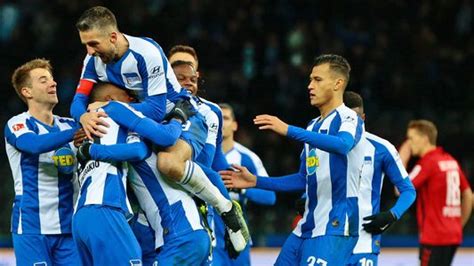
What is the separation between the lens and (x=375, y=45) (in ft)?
52.9

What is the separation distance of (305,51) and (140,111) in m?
9.39

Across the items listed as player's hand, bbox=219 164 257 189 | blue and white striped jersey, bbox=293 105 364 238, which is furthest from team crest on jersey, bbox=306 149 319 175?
player's hand, bbox=219 164 257 189

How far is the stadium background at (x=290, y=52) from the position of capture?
14.5 meters

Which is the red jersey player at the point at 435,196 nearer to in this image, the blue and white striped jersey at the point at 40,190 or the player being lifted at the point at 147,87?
the player being lifted at the point at 147,87

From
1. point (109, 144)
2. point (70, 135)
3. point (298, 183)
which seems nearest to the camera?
point (109, 144)

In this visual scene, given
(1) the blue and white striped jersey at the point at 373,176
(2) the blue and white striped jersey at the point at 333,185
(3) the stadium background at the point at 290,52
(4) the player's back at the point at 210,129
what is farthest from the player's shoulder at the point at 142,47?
(3) the stadium background at the point at 290,52

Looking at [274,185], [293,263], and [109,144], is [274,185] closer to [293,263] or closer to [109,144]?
[293,263]

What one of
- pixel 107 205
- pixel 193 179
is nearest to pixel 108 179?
pixel 107 205

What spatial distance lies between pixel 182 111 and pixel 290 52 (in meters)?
9.21

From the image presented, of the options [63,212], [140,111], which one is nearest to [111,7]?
[63,212]

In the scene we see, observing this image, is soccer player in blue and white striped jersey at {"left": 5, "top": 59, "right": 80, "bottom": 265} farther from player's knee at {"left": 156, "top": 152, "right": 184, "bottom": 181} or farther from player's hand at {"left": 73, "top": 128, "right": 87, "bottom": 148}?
player's knee at {"left": 156, "top": 152, "right": 184, "bottom": 181}

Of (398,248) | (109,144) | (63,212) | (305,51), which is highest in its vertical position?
(305,51)

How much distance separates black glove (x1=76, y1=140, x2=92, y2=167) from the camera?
6.51m

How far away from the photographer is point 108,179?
641 cm
